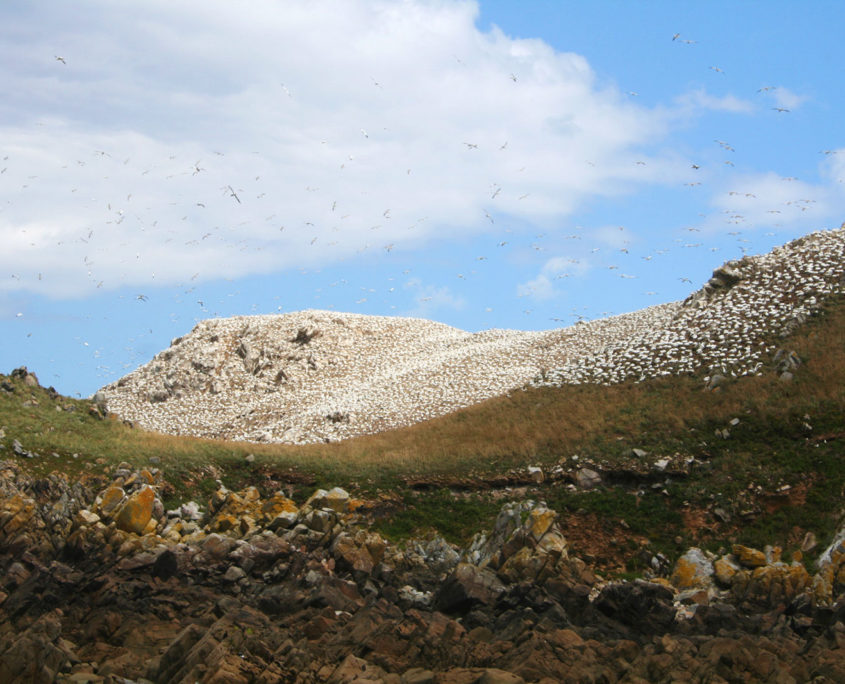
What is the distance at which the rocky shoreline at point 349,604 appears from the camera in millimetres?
13742

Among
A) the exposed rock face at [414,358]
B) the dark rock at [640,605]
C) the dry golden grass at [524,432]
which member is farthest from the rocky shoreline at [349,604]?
the exposed rock face at [414,358]

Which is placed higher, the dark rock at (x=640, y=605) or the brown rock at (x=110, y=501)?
the brown rock at (x=110, y=501)

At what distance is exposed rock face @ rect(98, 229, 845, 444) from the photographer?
151 ft

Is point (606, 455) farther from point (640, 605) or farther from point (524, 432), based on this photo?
point (640, 605)

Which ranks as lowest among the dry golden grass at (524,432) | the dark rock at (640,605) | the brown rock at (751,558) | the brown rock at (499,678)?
the brown rock at (499,678)

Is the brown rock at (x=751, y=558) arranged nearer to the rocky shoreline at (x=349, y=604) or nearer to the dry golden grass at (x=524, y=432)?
the rocky shoreline at (x=349, y=604)

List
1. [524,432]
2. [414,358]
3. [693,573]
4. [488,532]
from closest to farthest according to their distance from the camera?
1. [693,573]
2. [488,532]
3. [524,432]
4. [414,358]

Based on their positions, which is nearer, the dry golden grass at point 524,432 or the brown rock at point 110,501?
the brown rock at point 110,501

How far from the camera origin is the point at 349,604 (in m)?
18.3

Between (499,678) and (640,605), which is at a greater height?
(640,605)

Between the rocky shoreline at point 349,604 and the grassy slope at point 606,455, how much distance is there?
421 centimetres

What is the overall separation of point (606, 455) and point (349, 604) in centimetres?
1977

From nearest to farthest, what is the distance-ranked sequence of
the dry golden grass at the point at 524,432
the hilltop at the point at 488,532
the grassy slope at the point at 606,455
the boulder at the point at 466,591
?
1. the hilltop at the point at 488,532
2. the boulder at the point at 466,591
3. the grassy slope at the point at 606,455
4. the dry golden grass at the point at 524,432

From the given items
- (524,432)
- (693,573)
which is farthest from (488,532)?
(524,432)
